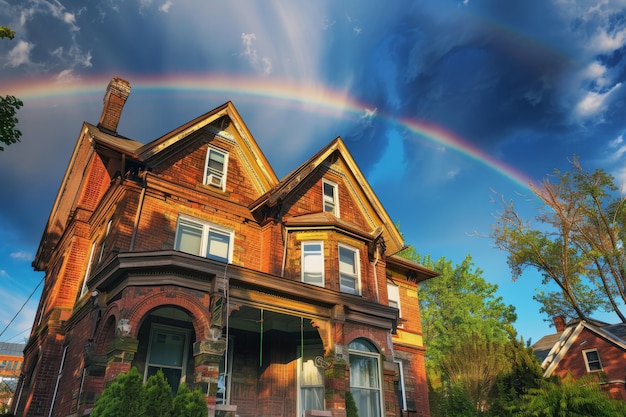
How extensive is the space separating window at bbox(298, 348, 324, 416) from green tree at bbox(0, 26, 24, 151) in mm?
10018

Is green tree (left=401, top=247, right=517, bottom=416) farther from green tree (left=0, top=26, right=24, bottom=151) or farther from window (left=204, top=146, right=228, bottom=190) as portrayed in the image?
green tree (left=0, top=26, right=24, bottom=151)

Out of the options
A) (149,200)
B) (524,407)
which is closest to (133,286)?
(149,200)

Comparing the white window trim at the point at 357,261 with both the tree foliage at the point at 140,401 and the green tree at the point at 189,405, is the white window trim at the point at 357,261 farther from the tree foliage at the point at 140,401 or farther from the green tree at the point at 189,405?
the tree foliage at the point at 140,401

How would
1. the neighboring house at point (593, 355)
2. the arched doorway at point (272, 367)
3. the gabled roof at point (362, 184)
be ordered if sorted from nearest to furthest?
the arched doorway at point (272, 367) < the gabled roof at point (362, 184) < the neighboring house at point (593, 355)

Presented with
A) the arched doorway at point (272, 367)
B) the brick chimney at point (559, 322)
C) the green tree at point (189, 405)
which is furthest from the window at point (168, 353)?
the brick chimney at point (559, 322)

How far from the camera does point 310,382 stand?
13195mm

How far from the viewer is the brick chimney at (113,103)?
1823cm

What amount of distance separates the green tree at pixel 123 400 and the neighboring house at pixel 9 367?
53.6 m

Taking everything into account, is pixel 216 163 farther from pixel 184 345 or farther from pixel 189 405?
pixel 189 405

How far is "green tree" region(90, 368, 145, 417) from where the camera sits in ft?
21.3

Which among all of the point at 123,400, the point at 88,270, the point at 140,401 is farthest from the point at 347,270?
the point at 123,400

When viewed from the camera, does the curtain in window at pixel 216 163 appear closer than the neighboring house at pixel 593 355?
Yes

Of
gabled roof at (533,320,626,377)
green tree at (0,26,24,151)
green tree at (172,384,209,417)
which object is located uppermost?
green tree at (0,26,24,151)

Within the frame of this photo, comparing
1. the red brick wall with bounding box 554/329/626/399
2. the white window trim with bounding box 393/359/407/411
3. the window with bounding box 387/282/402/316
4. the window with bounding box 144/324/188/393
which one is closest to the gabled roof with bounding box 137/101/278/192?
the window with bounding box 144/324/188/393
